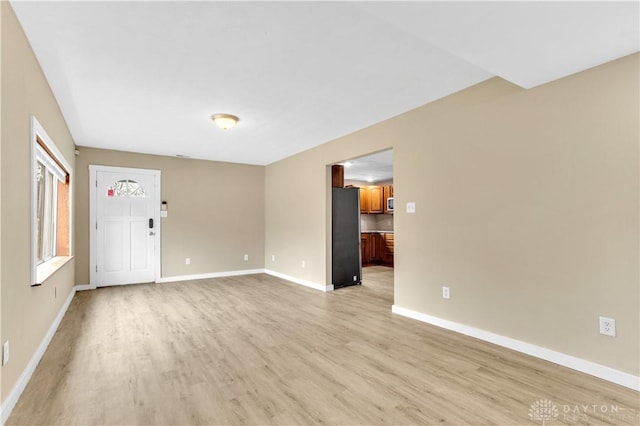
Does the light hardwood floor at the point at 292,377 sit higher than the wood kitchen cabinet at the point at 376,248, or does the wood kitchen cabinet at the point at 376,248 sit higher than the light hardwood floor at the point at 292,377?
the wood kitchen cabinet at the point at 376,248

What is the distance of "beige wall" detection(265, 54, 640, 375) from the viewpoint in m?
2.27

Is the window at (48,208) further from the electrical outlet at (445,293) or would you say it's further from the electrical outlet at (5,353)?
the electrical outlet at (445,293)

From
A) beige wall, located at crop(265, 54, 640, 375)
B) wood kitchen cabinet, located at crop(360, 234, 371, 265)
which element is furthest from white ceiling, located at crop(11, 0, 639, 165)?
wood kitchen cabinet, located at crop(360, 234, 371, 265)

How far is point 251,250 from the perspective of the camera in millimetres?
7086

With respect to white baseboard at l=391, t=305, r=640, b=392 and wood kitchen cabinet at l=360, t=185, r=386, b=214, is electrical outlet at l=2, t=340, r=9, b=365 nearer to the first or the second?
white baseboard at l=391, t=305, r=640, b=392

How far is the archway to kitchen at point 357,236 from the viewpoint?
5.41 meters

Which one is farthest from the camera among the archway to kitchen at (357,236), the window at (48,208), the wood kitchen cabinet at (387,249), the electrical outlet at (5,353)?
the wood kitchen cabinet at (387,249)

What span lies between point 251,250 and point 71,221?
3.27 meters

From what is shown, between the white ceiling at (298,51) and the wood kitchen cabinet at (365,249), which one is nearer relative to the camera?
the white ceiling at (298,51)

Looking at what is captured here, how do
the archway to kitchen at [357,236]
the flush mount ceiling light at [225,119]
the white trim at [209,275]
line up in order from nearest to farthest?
the flush mount ceiling light at [225,119]
the archway to kitchen at [357,236]
the white trim at [209,275]

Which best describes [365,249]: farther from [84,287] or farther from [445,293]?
[84,287]

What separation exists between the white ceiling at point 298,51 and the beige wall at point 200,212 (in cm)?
198

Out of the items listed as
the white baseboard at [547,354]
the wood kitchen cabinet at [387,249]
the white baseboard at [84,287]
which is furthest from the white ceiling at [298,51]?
the wood kitchen cabinet at [387,249]

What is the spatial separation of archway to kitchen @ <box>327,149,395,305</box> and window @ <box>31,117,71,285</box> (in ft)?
11.6
